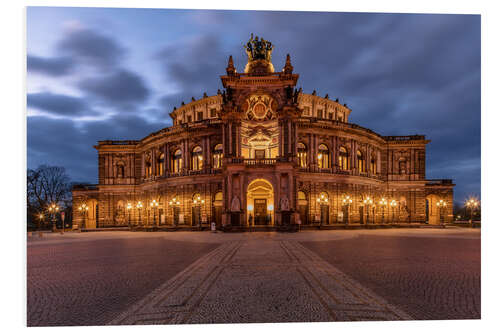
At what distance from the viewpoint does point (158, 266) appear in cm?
1106

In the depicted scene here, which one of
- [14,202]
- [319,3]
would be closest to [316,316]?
[14,202]

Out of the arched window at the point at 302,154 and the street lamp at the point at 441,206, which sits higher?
the arched window at the point at 302,154

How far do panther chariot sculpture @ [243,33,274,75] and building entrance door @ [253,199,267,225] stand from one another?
19.0 meters

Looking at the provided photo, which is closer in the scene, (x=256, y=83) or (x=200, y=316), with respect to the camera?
(x=200, y=316)

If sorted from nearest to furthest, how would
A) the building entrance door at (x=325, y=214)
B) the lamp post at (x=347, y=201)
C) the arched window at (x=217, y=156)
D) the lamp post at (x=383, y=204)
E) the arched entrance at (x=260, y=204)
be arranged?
the arched entrance at (x=260, y=204)
the building entrance door at (x=325, y=214)
the lamp post at (x=347, y=201)
the arched window at (x=217, y=156)
the lamp post at (x=383, y=204)

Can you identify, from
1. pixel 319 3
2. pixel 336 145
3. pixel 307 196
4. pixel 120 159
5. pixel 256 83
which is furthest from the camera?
pixel 120 159

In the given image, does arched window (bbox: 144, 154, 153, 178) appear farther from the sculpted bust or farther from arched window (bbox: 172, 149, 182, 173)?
the sculpted bust

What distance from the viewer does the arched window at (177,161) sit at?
42550 mm

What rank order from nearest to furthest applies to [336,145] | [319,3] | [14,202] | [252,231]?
[14,202] → [319,3] → [252,231] → [336,145]

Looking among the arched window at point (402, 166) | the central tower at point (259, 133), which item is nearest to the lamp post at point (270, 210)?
the central tower at point (259, 133)

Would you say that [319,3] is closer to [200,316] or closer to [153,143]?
[200,316]

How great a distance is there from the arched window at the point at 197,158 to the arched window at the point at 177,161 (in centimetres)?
276

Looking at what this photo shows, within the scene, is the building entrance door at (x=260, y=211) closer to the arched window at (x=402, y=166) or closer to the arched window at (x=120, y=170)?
the arched window at (x=402, y=166)
